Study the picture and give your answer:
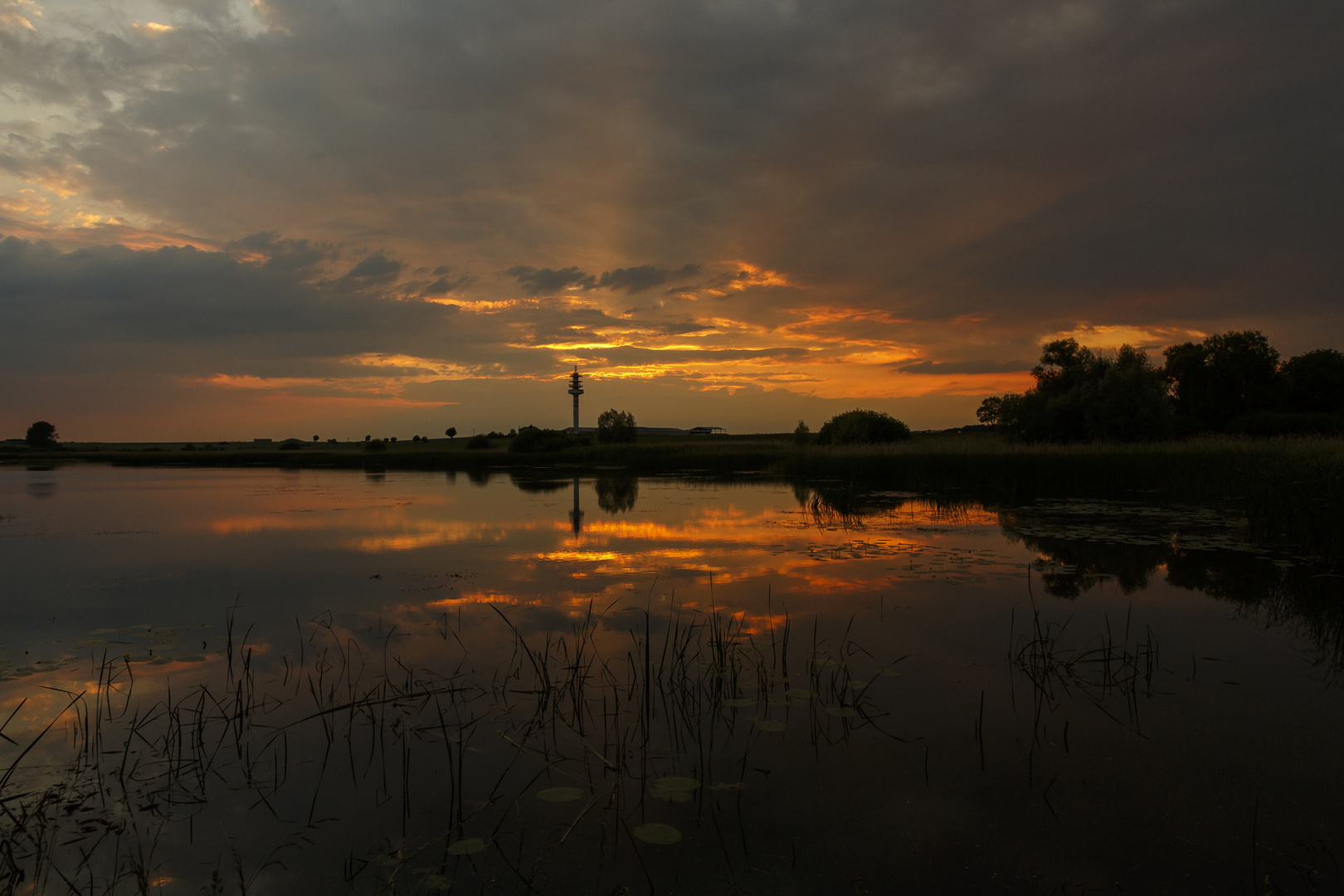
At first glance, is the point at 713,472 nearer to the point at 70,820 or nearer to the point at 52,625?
the point at 52,625

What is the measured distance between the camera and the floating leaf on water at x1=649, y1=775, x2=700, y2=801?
10.8 ft

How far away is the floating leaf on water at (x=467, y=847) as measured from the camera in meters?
2.87

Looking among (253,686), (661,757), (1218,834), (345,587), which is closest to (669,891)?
(661,757)

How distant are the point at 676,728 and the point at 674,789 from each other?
78cm

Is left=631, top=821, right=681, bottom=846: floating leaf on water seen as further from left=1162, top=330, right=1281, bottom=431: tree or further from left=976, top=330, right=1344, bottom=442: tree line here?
left=1162, top=330, right=1281, bottom=431: tree

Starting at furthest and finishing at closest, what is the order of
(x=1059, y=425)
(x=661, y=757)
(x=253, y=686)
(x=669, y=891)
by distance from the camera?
(x=1059, y=425)
(x=253, y=686)
(x=661, y=757)
(x=669, y=891)

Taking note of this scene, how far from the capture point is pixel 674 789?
3344mm

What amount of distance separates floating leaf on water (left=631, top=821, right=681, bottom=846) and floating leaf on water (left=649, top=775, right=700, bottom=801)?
0.68 ft

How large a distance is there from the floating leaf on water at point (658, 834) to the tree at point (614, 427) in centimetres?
5591

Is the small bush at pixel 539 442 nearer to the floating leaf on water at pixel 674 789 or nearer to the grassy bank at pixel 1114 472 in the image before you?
the grassy bank at pixel 1114 472

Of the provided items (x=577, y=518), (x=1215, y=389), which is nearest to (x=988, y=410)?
(x=1215, y=389)

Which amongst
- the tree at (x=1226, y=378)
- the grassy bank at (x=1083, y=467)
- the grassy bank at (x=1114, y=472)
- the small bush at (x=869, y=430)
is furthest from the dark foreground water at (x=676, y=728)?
the tree at (x=1226, y=378)

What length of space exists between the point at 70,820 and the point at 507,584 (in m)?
5.02

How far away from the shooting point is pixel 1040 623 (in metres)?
6.27
